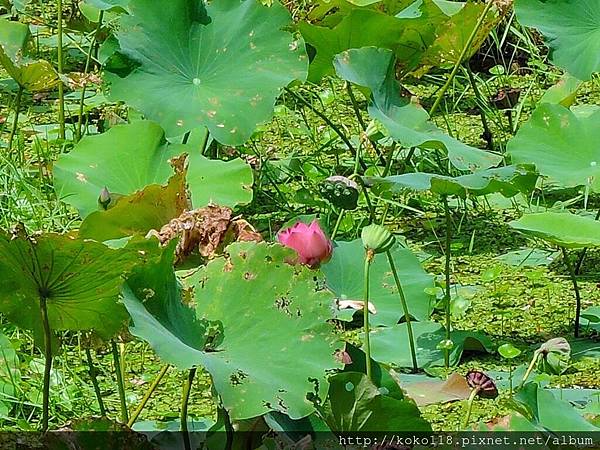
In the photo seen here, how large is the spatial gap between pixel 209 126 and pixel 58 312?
0.74 metres

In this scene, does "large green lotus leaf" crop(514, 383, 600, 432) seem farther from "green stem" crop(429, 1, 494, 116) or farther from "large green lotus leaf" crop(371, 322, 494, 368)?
"green stem" crop(429, 1, 494, 116)

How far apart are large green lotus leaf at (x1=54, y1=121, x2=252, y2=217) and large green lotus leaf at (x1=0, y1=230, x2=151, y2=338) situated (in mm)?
618

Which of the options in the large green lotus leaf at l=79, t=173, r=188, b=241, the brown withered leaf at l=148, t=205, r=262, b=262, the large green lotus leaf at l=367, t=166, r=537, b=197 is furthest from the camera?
the large green lotus leaf at l=367, t=166, r=537, b=197

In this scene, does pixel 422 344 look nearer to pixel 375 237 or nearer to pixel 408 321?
pixel 408 321

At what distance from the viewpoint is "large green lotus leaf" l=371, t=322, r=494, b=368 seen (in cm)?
171

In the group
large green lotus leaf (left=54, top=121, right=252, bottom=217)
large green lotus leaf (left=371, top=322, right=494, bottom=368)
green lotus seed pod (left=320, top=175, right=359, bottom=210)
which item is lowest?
large green lotus leaf (left=371, top=322, right=494, bottom=368)

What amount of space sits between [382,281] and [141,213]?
0.42 metres

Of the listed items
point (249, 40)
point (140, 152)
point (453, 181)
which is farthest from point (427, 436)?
point (249, 40)

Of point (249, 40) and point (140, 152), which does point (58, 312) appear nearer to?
point (140, 152)

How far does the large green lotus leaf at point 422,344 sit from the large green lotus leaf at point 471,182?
0.74ft

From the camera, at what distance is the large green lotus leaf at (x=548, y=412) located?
3.77 ft

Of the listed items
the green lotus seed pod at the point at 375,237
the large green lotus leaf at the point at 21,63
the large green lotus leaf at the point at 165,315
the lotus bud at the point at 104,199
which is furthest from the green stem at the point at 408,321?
the large green lotus leaf at the point at 21,63

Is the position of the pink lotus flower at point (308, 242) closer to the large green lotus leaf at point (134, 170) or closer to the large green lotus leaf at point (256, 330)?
the large green lotus leaf at point (256, 330)

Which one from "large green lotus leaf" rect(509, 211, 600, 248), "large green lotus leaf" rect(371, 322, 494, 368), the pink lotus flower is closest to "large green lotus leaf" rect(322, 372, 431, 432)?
the pink lotus flower
